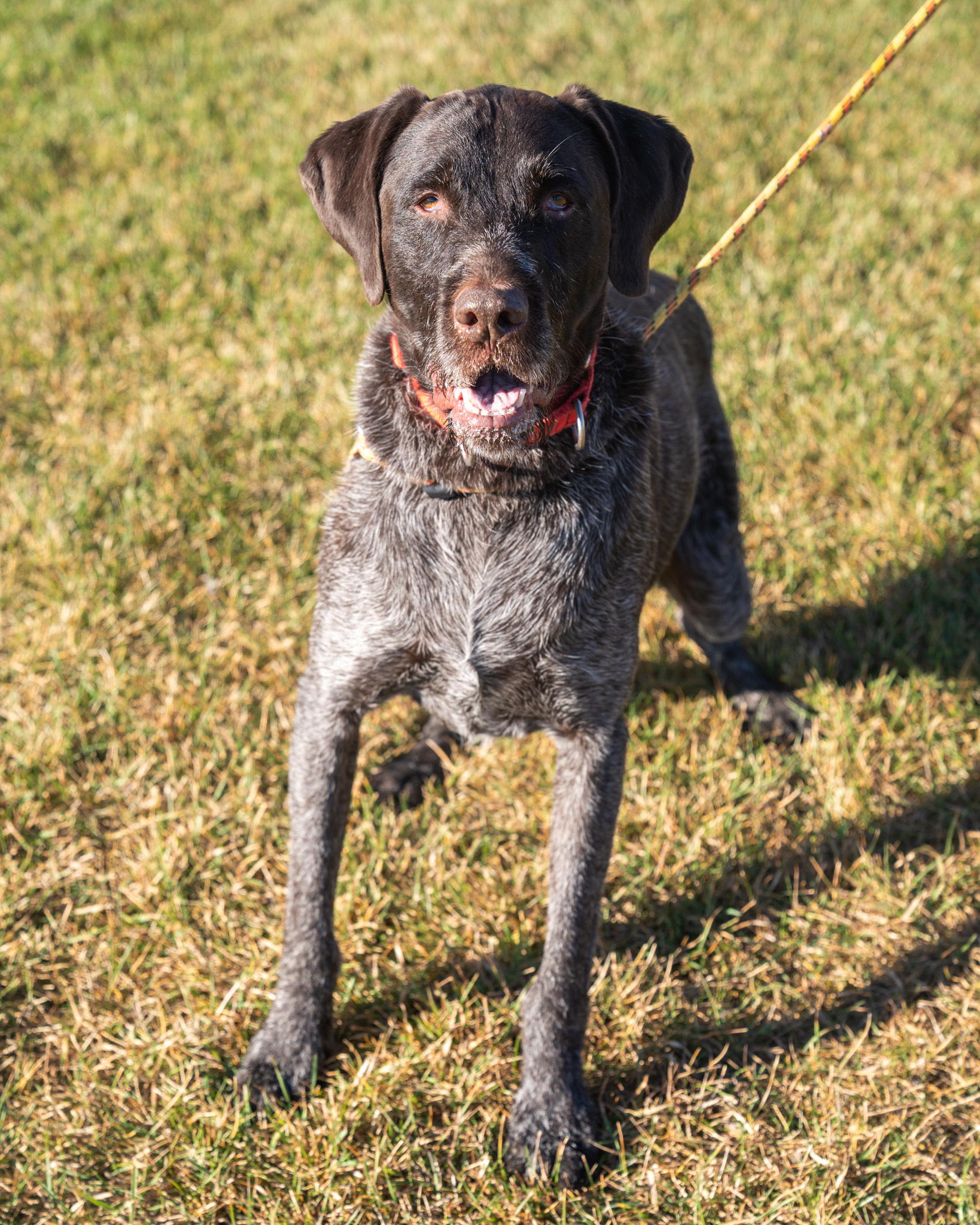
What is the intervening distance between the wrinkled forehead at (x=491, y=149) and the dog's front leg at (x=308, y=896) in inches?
49.8

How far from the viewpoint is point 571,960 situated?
293 centimetres

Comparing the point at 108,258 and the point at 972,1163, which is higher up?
the point at 972,1163

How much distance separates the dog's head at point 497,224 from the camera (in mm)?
2479

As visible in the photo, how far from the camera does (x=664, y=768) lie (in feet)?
12.6

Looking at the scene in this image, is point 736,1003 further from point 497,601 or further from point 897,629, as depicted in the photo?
point 897,629

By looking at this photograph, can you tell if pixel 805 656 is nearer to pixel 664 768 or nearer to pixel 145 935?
pixel 664 768

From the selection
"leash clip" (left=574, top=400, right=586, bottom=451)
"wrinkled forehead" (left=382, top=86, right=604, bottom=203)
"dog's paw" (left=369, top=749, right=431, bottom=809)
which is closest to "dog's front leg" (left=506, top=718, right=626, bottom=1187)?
"leash clip" (left=574, top=400, right=586, bottom=451)

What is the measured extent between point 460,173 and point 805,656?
2.48 meters

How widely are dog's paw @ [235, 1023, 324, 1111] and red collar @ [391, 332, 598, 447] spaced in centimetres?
166

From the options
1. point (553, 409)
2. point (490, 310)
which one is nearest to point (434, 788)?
point (553, 409)

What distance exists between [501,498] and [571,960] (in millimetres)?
1191

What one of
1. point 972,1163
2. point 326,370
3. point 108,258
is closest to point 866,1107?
point 972,1163

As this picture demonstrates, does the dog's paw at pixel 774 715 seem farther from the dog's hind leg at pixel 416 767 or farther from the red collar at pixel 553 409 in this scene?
the red collar at pixel 553 409

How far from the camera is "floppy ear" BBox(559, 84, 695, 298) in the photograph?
8.94 ft
